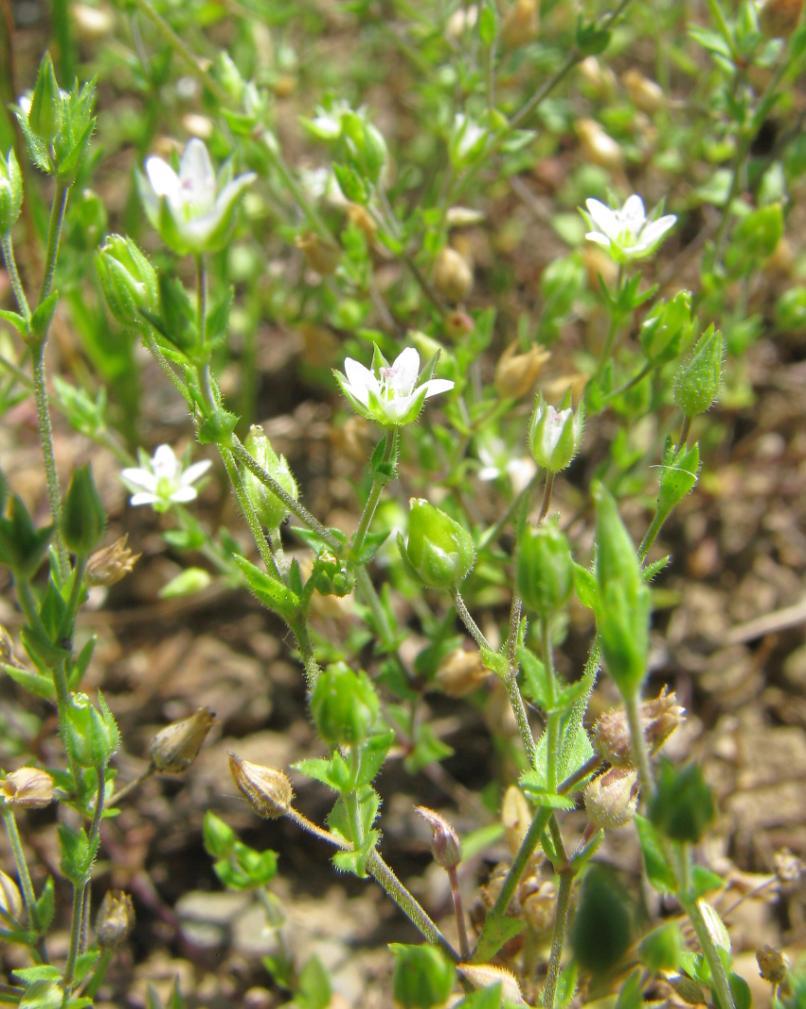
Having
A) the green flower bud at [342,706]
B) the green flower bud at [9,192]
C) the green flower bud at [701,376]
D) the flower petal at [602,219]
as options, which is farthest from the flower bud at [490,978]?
the green flower bud at [9,192]

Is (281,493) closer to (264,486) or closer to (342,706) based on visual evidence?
(264,486)

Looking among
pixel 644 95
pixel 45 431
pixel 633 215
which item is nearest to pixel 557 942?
pixel 45 431

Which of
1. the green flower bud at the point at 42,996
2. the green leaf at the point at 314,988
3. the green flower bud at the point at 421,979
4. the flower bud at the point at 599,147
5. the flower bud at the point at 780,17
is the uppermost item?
the flower bud at the point at 780,17

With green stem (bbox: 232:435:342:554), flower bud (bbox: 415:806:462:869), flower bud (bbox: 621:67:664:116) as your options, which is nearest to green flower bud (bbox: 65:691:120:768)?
green stem (bbox: 232:435:342:554)

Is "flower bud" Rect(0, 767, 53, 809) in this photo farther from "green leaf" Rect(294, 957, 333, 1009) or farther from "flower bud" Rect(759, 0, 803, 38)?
"flower bud" Rect(759, 0, 803, 38)

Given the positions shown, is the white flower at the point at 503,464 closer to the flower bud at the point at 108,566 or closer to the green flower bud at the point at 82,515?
the flower bud at the point at 108,566

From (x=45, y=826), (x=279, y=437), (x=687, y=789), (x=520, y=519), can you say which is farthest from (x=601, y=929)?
Answer: (x=279, y=437)
